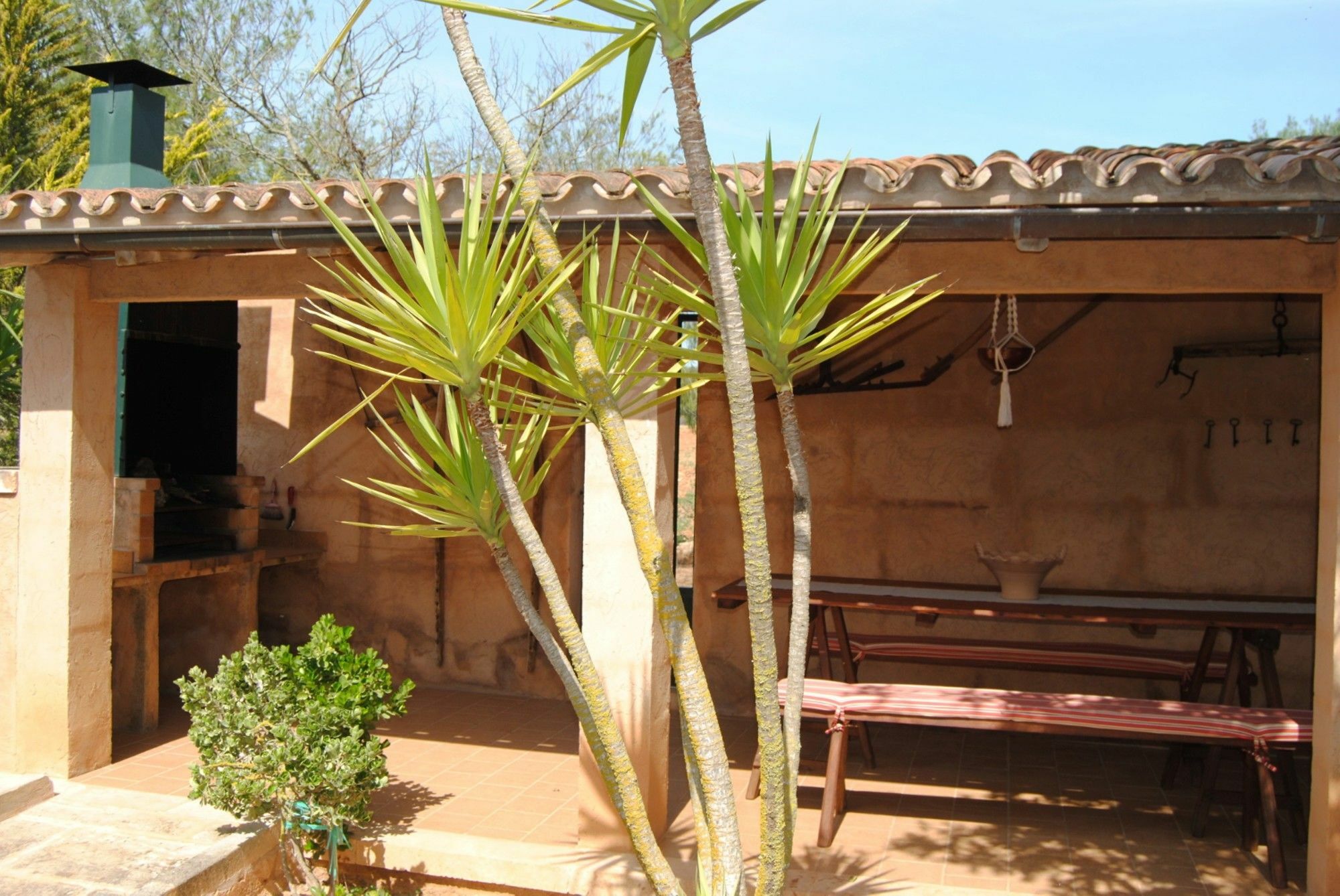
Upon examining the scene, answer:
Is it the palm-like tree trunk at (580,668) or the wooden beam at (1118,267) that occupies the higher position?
the wooden beam at (1118,267)

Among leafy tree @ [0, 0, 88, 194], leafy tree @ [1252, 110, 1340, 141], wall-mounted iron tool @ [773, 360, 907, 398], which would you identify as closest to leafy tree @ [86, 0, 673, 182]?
leafy tree @ [0, 0, 88, 194]

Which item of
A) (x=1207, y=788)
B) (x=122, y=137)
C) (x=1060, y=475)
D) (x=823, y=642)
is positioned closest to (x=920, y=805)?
(x=823, y=642)

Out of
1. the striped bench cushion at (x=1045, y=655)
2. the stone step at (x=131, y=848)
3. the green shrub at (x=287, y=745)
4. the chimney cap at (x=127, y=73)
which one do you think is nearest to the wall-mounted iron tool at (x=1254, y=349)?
the striped bench cushion at (x=1045, y=655)

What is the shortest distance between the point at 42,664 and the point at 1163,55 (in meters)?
25.8

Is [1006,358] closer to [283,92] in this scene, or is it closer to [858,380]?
[858,380]

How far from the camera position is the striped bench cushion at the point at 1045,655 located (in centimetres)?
611

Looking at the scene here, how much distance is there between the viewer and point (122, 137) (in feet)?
24.4

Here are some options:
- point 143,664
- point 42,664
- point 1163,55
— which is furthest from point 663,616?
point 1163,55

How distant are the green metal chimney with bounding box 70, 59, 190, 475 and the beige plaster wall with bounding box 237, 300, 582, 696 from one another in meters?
1.43

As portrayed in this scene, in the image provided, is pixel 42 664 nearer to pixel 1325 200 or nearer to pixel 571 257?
pixel 571 257

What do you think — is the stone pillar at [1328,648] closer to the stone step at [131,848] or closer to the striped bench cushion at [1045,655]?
the striped bench cushion at [1045,655]

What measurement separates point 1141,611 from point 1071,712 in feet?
3.55

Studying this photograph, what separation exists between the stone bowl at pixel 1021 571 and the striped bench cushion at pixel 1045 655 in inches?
13.0

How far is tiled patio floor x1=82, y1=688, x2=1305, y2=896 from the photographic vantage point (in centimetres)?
483
